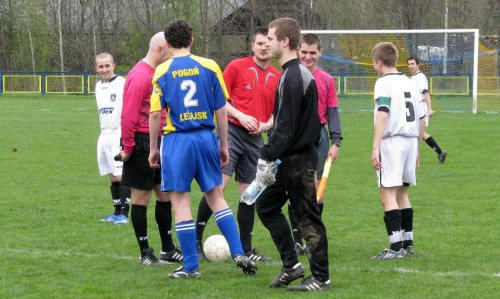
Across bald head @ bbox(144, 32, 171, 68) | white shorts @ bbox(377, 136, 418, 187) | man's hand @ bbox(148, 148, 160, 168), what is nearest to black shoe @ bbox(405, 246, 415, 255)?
white shorts @ bbox(377, 136, 418, 187)

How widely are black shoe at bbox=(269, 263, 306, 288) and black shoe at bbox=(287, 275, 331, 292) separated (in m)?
0.09

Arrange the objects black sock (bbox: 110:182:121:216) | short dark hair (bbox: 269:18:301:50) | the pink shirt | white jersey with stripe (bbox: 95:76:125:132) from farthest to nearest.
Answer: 1. white jersey with stripe (bbox: 95:76:125:132)
2. black sock (bbox: 110:182:121:216)
3. the pink shirt
4. short dark hair (bbox: 269:18:301:50)

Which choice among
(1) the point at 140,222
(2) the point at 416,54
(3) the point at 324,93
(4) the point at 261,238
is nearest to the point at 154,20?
(2) the point at 416,54

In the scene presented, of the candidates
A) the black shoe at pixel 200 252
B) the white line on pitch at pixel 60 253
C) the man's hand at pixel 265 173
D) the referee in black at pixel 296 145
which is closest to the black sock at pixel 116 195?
the white line on pitch at pixel 60 253

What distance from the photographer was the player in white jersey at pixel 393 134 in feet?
20.0

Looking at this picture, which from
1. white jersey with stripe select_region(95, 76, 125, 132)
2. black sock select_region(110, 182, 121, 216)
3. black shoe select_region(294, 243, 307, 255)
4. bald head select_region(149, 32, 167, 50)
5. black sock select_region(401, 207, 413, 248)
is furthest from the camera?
white jersey with stripe select_region(95, 76, 125, 132)

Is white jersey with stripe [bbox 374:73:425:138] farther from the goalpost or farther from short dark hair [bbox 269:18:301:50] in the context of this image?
the goalpost

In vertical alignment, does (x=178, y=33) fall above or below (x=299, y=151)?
above

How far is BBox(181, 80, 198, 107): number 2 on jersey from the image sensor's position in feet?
17.2

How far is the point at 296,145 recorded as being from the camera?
494 cm

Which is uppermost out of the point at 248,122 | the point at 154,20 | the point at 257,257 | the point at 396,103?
the point at 154,20

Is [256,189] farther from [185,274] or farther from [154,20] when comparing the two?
[154,20]

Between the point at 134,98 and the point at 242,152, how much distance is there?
3.63 feet

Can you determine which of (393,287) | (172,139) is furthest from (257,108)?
(393,287)
